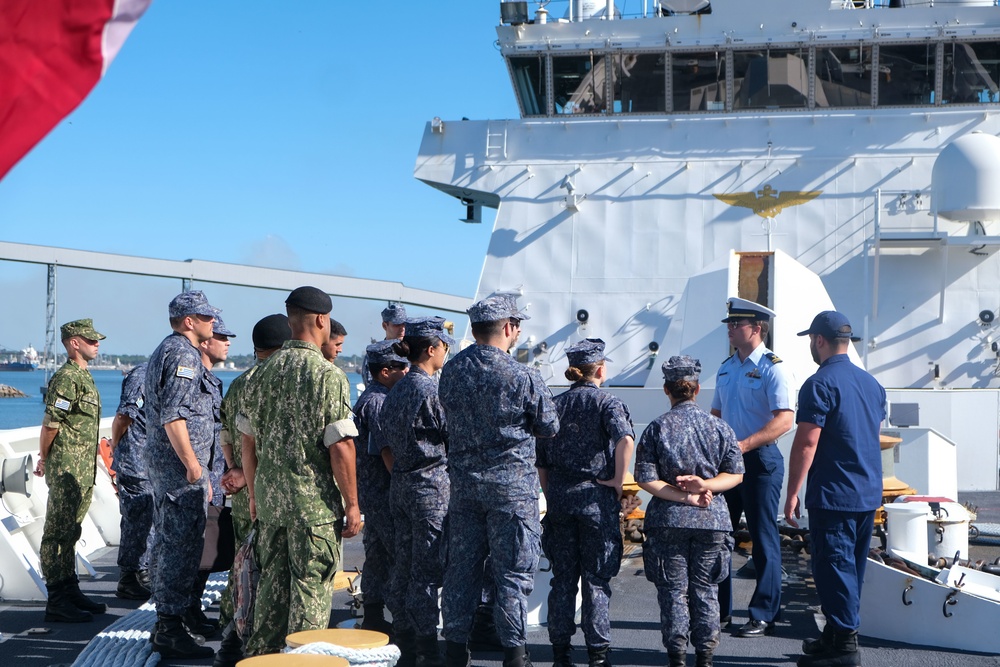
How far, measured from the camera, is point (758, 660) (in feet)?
16.6

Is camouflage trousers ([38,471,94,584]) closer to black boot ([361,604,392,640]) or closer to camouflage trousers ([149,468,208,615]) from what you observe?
camouflage trousers ([149,468,208,615])

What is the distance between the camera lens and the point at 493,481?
438 centimetres

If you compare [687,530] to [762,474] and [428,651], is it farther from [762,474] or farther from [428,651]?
[428,651]

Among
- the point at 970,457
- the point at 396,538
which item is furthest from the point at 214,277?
the point at 396,538

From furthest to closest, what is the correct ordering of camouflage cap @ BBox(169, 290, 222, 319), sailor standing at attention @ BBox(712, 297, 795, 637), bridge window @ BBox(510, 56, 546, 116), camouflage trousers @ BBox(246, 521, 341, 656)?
bridge window @ BBox(510, 56, 546, 116), sailor standing at attention @ BBox(712, 297, 795, 637), camouflage cap @ BBox(169, 290, 222, 319), camouflage trousers @ BBox(246, 521, 341, 656)

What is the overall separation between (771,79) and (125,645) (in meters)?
9.38

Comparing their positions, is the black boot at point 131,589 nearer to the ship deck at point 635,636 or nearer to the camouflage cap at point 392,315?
the ship deck at point 635,636

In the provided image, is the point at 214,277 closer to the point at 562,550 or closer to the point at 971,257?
the point at 971,257

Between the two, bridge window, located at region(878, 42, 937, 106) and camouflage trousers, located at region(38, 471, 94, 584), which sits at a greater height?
bridge window, located at region(878, 42, 937, 106)

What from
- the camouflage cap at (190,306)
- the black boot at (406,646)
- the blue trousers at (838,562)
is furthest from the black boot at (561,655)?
the camouflage cap at (190,306)

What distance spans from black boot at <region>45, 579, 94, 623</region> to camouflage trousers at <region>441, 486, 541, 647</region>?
234 centimetres

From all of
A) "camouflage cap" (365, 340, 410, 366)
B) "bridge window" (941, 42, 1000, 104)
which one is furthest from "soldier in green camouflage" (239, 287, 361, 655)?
"bridge window" (941, 42, 1000, 104)

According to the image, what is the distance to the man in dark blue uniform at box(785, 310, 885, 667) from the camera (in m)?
4.73

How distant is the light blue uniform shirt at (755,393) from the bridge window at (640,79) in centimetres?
701
